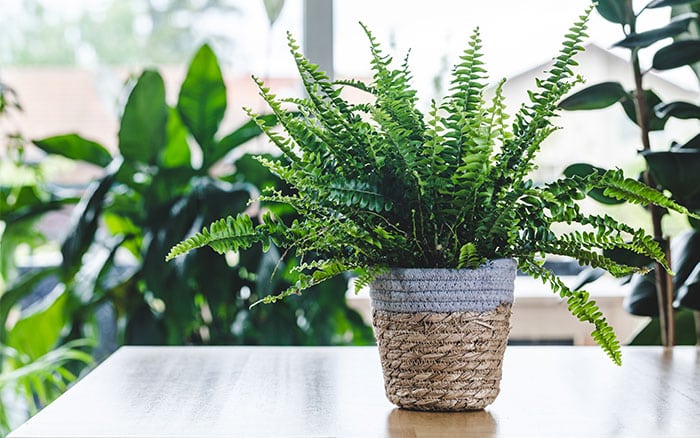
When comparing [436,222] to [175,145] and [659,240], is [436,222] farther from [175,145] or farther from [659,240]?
[175,145]

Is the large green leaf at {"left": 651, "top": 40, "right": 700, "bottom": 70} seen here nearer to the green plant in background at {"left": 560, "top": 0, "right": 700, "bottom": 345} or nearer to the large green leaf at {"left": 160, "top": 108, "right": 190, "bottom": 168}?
the green plant in background at {"left": 560, "top": 0, "right": 700, "bottom": 345}

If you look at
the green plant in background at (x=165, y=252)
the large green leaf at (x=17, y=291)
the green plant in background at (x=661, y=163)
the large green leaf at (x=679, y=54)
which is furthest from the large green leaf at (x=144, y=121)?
A: the large green leaf at (x=679, y=54)

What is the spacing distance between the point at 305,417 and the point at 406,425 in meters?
0.10

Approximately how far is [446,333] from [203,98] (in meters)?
1.25

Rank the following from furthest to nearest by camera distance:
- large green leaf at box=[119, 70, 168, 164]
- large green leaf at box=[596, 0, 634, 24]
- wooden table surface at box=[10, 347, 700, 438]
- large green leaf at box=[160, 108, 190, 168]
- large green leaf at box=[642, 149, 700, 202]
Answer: large green leaf at box=[160, 108, 190, 168], large green leaf at box=[119, 70, 168, 164], large green leaf at box=[596, 0, 634, 24], large green leaf at box=[642, 149, 700, 202], wooden table surface at box=[10, 347, 700, 438]

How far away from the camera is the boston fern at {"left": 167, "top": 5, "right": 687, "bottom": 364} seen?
0.82 meters

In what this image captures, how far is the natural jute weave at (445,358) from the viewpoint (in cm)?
85

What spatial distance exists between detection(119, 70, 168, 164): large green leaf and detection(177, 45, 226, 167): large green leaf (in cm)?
6

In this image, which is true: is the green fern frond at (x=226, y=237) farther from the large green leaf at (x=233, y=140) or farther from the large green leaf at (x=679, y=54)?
the large green leaf at (x=233, y=140)

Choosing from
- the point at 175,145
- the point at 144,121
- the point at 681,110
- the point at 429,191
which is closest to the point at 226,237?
the point at 429,191

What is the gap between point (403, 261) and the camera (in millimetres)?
876

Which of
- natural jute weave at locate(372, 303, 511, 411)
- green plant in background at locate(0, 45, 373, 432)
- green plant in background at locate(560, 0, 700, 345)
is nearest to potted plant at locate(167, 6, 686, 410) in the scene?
natural jute weave at locate(372, 303, 511, 411)

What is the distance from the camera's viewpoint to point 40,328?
1.98 m

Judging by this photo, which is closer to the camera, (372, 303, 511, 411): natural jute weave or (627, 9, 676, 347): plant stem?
(372, 303, 511, 411): natural jute weave
